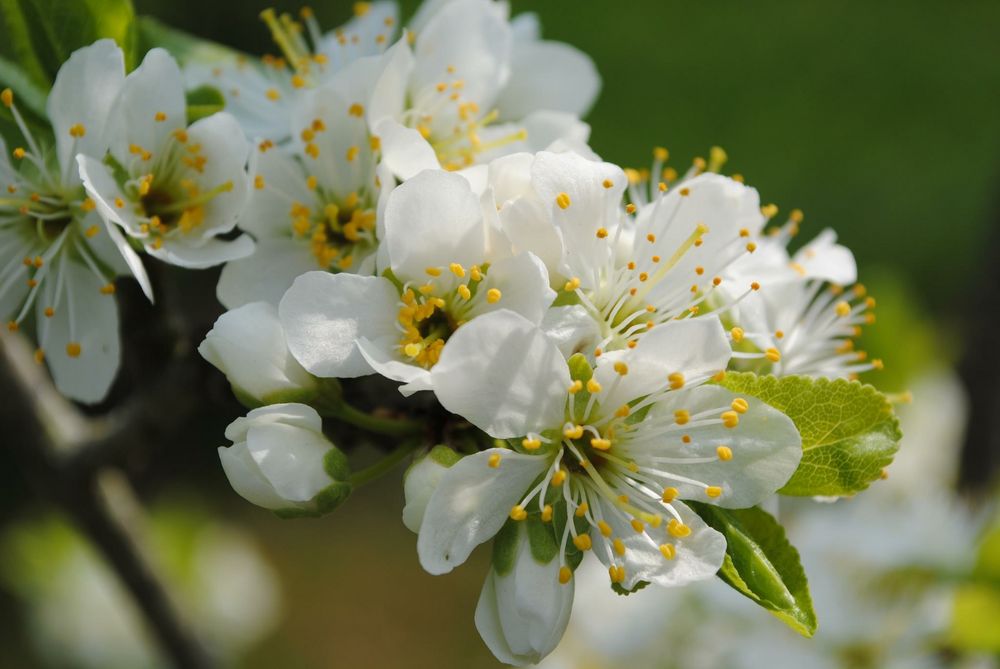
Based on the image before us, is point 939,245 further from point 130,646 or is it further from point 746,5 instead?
point 130,646

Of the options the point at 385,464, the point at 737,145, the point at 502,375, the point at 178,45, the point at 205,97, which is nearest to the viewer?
the point at 502,375

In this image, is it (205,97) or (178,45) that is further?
(178,45)

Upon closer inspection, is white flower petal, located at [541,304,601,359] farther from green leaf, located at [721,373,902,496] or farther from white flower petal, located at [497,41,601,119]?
white flower petal, located at [497,41,601,119]

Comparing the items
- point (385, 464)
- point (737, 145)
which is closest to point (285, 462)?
point (385, 464)

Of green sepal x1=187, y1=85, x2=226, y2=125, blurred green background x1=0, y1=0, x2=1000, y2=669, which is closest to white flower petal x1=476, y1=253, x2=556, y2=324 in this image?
green sepal x1=187, y1=85, x2=226, y2=125

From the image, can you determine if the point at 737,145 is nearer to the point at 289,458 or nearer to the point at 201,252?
the point at 201,252

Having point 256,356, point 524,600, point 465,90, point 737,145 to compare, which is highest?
point 465,90

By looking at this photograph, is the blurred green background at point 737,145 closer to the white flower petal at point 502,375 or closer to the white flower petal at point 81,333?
the white flower petal at point 81,333

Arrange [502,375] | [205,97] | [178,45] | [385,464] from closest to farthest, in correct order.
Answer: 1. [502,375]
2. [385,464]
3. [205,97]
4. [178,45]
